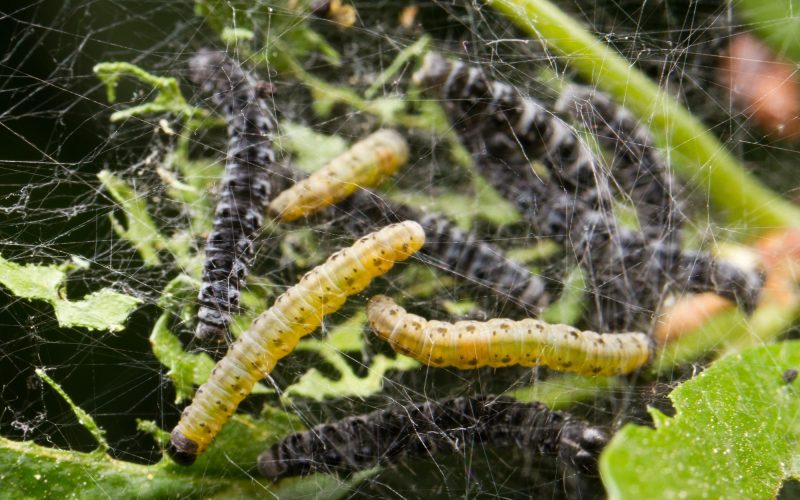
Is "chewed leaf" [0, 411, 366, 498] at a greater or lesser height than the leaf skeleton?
lesser

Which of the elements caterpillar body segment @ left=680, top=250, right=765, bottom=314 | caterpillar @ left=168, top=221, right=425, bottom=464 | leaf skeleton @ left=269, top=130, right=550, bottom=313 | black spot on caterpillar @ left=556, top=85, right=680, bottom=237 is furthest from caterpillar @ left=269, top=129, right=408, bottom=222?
caterpillar body segment @ left=680, top=250, right=765, bottom=314

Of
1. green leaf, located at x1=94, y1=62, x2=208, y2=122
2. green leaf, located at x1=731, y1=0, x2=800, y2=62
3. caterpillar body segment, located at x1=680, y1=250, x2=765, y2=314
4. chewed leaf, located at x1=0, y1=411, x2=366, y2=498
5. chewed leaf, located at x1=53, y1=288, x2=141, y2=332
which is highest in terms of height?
green leaf, located at x1=731, y1=0, x2=800, y2=62

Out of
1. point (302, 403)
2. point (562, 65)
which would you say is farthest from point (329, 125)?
point (302, 403)

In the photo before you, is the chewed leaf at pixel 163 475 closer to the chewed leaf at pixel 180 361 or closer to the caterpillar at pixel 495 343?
the chewed leaf at pixel 180 361

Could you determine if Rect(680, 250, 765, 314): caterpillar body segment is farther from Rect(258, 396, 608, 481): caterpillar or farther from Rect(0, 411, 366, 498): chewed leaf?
Rect(0, 411, 366, 498): chewed leaf

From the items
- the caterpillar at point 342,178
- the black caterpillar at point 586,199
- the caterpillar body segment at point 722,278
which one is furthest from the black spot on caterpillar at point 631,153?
the caterpillar at point 342,178

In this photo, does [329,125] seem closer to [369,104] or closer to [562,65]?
[369,104]
